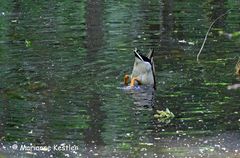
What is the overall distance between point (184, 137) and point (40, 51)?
19.6 ft

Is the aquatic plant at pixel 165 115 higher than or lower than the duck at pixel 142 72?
lower

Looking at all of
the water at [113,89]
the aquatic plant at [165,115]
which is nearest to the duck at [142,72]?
the water at [113,89]

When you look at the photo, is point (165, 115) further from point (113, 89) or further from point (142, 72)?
point (142, 72)

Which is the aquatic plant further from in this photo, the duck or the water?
the duck

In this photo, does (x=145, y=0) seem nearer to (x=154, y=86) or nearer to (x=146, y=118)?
(x=154, y=86)

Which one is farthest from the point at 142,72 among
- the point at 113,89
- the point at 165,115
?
the point at 165,115

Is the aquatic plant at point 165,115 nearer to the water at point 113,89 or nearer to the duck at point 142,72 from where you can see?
the water at point 113,89

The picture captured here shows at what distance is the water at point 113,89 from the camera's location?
9.64m

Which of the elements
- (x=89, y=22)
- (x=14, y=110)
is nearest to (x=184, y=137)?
(x=14, y=110)

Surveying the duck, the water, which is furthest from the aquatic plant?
the duck

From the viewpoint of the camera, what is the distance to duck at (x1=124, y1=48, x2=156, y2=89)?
12.6 meters

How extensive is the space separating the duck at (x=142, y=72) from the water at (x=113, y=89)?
0.63ft

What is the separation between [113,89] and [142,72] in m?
0.77

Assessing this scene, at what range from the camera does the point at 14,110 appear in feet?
36.3
